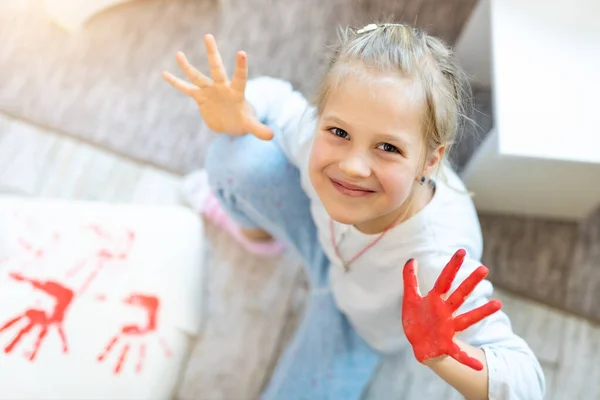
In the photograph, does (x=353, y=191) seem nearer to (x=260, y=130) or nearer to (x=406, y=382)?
(x=260, y=130)

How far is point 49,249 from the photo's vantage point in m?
0.88

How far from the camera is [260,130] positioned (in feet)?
2.50

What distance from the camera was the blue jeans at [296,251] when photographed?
0.87 m

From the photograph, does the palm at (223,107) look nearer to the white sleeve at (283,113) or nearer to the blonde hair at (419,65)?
the white sleeve at (283,113)

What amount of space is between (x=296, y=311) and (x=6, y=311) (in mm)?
543

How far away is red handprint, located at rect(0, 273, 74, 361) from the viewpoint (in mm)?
772

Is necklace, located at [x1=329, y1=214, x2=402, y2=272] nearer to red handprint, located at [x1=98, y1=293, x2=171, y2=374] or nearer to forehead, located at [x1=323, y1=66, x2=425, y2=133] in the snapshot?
forehead, located at [x1=323, y1=66, x2=425, y2=133]

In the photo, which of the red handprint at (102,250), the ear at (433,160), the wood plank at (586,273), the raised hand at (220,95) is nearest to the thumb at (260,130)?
the raised hand at (220,95)

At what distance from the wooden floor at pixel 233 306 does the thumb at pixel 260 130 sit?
0.44 metres

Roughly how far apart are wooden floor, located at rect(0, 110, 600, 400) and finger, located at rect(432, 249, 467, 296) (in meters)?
0.54

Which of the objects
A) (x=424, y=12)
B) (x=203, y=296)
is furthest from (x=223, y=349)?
(x=424, y=12)

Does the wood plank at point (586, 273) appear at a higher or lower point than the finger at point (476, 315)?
→ higher

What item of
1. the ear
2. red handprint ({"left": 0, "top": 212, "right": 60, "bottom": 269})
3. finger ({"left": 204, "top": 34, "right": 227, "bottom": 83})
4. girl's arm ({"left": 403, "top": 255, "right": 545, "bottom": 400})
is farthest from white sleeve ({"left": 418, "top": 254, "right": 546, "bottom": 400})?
red handprint ({"left": 0, "top": 212, "right": 60, "bottom": 269})

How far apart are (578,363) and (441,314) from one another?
68 cm
